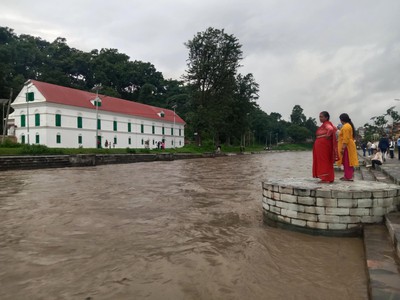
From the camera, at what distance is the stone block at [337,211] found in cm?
Result: 517

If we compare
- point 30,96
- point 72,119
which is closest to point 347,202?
point 72,119

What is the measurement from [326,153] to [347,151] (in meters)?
0.86

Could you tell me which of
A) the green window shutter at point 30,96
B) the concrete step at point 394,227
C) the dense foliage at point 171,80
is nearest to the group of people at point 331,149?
the concrete step at point 394,227

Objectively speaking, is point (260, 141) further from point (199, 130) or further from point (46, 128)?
point (46, 128)

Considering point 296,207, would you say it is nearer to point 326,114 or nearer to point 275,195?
point 275,195

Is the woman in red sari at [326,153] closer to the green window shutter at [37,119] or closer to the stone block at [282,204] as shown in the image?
the stone block at [282,204]

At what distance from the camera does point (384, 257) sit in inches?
154

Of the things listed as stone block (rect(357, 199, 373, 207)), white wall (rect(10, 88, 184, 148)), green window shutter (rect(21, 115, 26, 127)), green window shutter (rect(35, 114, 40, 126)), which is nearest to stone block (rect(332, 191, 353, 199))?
stone block (rect(357, 199, 373, 207))

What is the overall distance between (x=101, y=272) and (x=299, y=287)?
2480mm

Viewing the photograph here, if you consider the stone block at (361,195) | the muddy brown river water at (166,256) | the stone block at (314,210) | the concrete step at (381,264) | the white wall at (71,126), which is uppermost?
the white wall at (71,126)

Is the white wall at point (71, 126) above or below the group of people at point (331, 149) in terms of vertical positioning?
above

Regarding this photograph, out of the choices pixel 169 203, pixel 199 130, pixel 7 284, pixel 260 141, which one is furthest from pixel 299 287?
pixel 260 141

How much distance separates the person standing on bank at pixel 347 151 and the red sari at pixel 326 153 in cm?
58

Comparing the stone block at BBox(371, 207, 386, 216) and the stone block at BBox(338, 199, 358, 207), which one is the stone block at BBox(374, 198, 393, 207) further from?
the stone block at BBox(338, 199, 358, 207)
